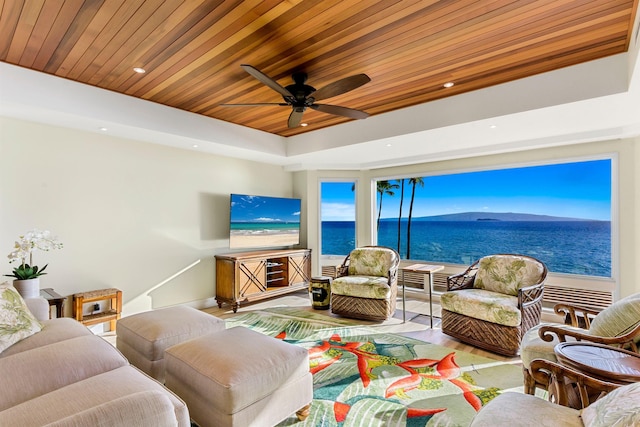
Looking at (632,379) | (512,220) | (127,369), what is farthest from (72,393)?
(512,220)

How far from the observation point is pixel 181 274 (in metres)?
4.69

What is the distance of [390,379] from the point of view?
271 centimetres

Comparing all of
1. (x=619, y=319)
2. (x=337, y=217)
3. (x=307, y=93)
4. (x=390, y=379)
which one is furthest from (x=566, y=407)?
(x=337, y=217)

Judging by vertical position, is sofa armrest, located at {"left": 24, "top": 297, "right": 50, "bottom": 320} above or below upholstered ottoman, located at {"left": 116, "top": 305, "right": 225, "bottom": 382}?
above

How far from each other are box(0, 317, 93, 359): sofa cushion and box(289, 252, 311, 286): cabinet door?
3.36 meters

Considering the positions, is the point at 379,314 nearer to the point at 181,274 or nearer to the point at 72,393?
the point at 181,274

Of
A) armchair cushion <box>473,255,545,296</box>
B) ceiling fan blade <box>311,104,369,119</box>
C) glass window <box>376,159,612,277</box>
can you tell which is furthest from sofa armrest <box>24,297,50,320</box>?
glass window <box>376,159,612,277</box>

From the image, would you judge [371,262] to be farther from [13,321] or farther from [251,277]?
[13,321]

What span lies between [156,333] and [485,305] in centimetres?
313

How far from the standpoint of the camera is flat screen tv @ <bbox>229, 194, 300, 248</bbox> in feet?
16.9

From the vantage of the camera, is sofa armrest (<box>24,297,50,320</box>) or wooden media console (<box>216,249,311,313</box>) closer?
sofa armrest (<box>24,297,50,320</box>)

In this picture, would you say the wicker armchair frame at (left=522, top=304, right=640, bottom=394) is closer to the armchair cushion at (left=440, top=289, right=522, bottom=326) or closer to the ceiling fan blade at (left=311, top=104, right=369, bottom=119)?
the armchair cushion at (left=440, top=289, right=522, bottom=326)

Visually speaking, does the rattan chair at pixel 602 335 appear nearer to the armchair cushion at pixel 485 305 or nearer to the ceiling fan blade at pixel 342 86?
→ the armchair cushion at pixel 485 305

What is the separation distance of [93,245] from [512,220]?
6396 millimetres
